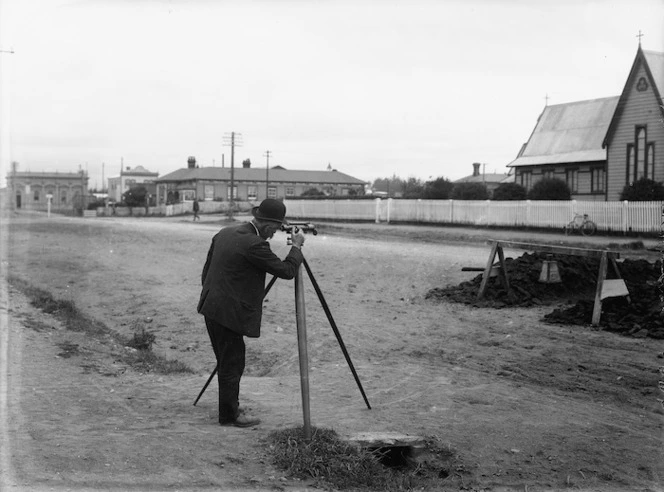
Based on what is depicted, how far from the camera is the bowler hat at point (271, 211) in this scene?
6.10 m

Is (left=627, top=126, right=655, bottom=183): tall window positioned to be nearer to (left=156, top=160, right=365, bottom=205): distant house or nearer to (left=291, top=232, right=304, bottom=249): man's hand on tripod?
(left=291, top=232, right=304, bottom=249): man's hand on tripod

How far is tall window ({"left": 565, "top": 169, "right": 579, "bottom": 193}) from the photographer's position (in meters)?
42.9

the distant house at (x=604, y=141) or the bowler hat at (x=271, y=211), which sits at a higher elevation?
the distant house at (x=604, y=141)

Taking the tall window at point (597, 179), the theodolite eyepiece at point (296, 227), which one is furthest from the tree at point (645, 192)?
the theodolite eyepiece at point (296, 227)

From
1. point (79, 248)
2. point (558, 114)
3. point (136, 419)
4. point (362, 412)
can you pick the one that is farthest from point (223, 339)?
point (558, 114)

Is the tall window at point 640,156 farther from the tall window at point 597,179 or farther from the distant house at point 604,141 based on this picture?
the tall window at point 597,179

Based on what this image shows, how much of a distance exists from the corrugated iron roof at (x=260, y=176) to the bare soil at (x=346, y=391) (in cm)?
7211

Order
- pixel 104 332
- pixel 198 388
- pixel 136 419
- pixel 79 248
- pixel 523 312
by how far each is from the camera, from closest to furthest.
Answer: pixel 136 419, pixel 198 388, pixel 104 332, pixel 523 312, pixel 79 248

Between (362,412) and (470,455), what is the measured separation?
49.9 inches

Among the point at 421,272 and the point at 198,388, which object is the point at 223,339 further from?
the point at 421,272

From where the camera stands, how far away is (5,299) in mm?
12594

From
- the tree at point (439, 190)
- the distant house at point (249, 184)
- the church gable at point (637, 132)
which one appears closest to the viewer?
the church gable at point (637, 132)

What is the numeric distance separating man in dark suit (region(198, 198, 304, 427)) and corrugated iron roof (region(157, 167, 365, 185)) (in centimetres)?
7823

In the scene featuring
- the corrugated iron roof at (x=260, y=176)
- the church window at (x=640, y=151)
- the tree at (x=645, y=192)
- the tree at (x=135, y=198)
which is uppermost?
the corrugated iron roof at (x=260, y=176)
